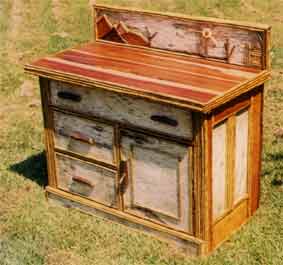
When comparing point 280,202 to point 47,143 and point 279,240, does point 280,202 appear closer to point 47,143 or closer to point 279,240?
point 279,240

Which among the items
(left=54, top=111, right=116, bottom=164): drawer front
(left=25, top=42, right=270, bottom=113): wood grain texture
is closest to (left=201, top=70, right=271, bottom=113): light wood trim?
(left=25, top=42, right=270, bottom=113): wood grain texture

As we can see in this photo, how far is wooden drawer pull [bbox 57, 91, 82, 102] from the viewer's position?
295 inches

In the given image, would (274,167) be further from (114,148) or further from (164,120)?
(164,120)

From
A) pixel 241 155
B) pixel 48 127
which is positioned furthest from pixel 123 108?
pixel 241 155

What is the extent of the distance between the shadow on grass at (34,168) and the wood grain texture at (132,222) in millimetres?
626

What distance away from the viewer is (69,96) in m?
7.56

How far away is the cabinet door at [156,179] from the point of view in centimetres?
691

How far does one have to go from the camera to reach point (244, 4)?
1570 centimetres

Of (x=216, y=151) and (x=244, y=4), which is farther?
(x=244, y=4)

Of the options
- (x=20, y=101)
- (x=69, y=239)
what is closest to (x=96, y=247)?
(x=69, y=239)

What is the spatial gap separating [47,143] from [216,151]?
82.0 inches

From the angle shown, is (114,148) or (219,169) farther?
(114,148)

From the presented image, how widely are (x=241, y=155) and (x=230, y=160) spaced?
0.89 feet

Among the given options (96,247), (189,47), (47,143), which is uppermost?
(189,47)
